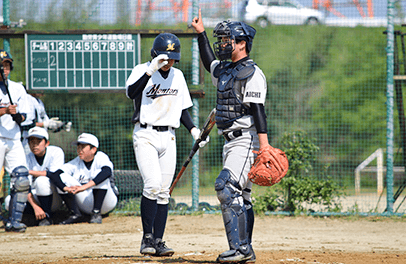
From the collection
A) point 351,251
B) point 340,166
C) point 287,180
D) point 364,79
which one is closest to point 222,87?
point 351,251

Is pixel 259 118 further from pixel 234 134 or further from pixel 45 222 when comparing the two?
pixel 45 222

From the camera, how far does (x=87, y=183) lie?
275 inches

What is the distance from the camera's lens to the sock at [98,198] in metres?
7.04

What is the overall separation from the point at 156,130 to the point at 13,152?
9.07ft

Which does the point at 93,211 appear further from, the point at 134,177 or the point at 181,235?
the point at 181,235

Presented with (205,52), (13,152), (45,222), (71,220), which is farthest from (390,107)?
(13,152)

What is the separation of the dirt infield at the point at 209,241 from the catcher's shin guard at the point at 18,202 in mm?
129

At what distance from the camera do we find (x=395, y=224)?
7031 millimetres

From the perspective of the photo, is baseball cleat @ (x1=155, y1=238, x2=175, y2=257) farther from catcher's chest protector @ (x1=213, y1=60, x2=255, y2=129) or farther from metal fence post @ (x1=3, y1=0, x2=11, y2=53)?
metal fence post @ (x1=3, y1=0, x2=11, y2=53)

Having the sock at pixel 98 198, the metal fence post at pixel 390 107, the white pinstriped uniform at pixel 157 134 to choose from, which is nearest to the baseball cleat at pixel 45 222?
the sock at pixel 98 198

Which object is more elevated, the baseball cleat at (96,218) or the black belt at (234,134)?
the black belt at (234,134)

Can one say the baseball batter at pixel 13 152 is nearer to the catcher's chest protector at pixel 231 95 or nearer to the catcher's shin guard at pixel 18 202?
the catcher's shin guard at pixel 18 202

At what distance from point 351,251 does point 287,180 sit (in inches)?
92.2

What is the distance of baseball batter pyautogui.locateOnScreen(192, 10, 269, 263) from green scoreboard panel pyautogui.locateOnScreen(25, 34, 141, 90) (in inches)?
150
